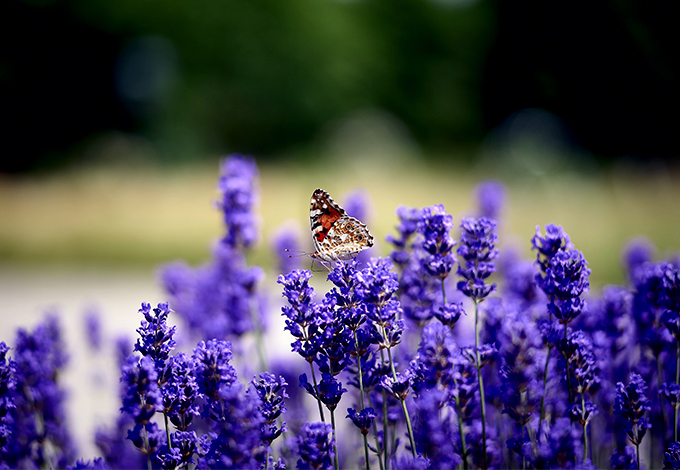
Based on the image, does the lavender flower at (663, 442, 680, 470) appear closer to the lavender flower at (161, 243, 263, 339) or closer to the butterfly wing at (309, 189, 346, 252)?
the butterfly wing at (309, 189, 346, 252)

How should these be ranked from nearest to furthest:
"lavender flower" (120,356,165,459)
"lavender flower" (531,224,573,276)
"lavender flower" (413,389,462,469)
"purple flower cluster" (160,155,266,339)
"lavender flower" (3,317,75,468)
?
"lavender flower" (413,389,462,469)
"lavender flower" (120,356,165,459)
"lavender flower" (531,224,573,276)
"lavender flower" (3,317,75,468)
"purple flower cluster" (160,155,266,339)

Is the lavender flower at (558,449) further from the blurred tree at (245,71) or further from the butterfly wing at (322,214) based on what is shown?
the blurred tree at (245,71)

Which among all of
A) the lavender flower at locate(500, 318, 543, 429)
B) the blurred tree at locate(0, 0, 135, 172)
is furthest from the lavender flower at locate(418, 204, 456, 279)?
the blurred tree at locate(0, 0, 135, 172)

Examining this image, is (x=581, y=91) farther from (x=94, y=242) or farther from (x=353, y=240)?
(x=94, y=242)

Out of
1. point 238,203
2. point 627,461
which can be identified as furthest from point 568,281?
point 238,203

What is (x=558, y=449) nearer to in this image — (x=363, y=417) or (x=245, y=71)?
(x=363, y=417)

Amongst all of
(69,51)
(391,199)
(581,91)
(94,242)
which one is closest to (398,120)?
(391,199)
